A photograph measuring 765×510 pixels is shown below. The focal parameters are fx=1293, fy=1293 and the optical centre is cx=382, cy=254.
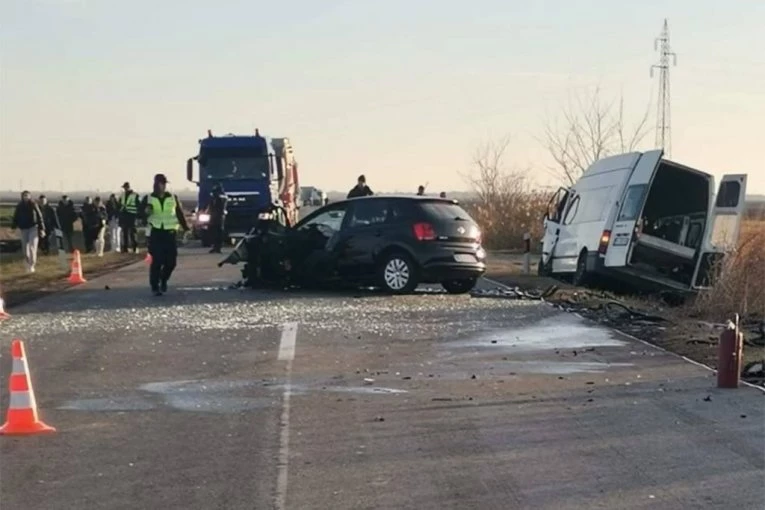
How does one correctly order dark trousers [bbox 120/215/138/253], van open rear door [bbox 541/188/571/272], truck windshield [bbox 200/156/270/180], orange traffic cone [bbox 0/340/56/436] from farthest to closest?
truck windshield [bbox 200/156/270/180]
dark trousers [bbox 120/215/138/253]
van open rear door [bbox 541/188/571/272]
orange traffic cone [bbox 0/340/56/436]

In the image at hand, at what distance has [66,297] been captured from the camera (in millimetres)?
19844

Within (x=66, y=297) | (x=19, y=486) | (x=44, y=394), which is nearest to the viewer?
(x=19, y=486)

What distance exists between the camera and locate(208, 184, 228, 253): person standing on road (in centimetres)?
3478

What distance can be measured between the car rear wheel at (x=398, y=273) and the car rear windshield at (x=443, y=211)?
0.81 meters

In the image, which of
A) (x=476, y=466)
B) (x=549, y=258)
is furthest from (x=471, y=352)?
(x=549, y=258)

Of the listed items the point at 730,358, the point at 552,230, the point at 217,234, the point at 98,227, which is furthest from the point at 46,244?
the point at 730,358

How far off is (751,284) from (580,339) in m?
5.01

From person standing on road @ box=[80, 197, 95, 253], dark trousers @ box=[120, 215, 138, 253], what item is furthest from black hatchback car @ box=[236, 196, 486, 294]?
person standing on road @ box=[80, 197, 95, 253]

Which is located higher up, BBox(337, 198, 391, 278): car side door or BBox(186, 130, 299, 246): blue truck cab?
A: BBox(186, 130, 299, 246): blue truck cab

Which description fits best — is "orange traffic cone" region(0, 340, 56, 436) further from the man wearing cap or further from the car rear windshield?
the man wearing cap

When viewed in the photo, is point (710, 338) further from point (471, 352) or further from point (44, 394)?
point (44, 394)

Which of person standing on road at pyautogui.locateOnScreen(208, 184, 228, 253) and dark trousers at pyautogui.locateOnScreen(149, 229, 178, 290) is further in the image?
person standing on road at pyautogui.locateOnScreen(208, 184, 228, 253)

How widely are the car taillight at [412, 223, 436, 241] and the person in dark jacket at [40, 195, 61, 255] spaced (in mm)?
18702

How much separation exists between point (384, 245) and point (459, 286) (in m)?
1.61
